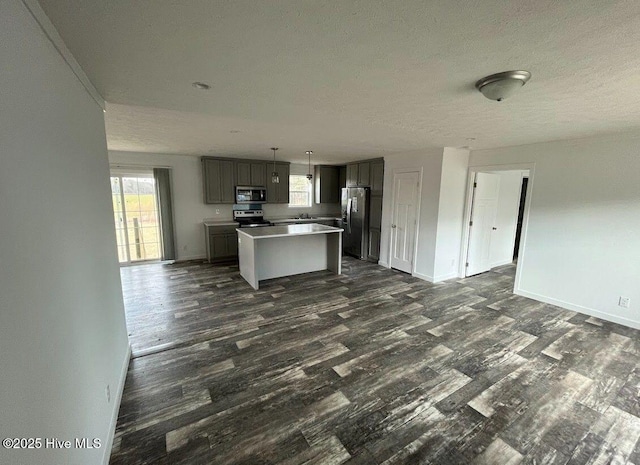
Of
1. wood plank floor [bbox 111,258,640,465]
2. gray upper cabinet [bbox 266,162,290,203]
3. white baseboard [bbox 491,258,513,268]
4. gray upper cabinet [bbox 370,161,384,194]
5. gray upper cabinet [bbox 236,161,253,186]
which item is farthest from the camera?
gray upper cabinet [bbox 266,162,290,203]

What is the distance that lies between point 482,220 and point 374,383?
14.1ft

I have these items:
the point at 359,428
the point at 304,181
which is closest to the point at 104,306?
the point at 359,428

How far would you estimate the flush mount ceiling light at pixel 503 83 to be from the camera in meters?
1.68

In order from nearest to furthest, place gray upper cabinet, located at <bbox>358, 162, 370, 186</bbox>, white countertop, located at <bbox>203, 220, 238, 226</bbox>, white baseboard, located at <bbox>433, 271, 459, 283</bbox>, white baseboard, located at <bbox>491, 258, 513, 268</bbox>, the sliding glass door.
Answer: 1. white baseboard, located at <bbox>433, 271, 459, 283</bbox>
2. the sliding glass door
3. white baseboard, located at <bbox>491, 258, 513, 268</bbox>
4. white countertop, located at <bbox>203, 220, 238, 226</bbox>
5. gray upper cabinet, located at <bbox>358, 162, 370, 186</bbox>

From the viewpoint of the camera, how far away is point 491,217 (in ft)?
17.8

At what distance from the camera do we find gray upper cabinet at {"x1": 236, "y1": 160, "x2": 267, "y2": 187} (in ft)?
21.0

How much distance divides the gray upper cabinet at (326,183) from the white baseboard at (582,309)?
499 cm

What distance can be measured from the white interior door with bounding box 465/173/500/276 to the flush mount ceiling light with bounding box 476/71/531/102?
348cm

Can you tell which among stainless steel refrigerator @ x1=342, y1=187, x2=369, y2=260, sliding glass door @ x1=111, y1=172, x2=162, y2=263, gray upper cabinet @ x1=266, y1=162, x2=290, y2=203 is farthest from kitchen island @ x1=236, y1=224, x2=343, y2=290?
sliding glass door @ x1=111, y1=172, x2=162, y2=263

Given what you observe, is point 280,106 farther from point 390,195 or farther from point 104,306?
point 390,195

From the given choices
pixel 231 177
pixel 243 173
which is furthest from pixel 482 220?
pixel 231 177

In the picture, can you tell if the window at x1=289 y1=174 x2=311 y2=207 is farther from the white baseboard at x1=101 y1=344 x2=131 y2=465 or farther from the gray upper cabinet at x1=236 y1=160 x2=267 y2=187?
the white baseboard at x1=101 y1=344 x2=131 y2=465

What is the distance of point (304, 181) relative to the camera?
7.81m

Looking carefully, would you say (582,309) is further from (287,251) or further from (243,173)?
(243,173)
